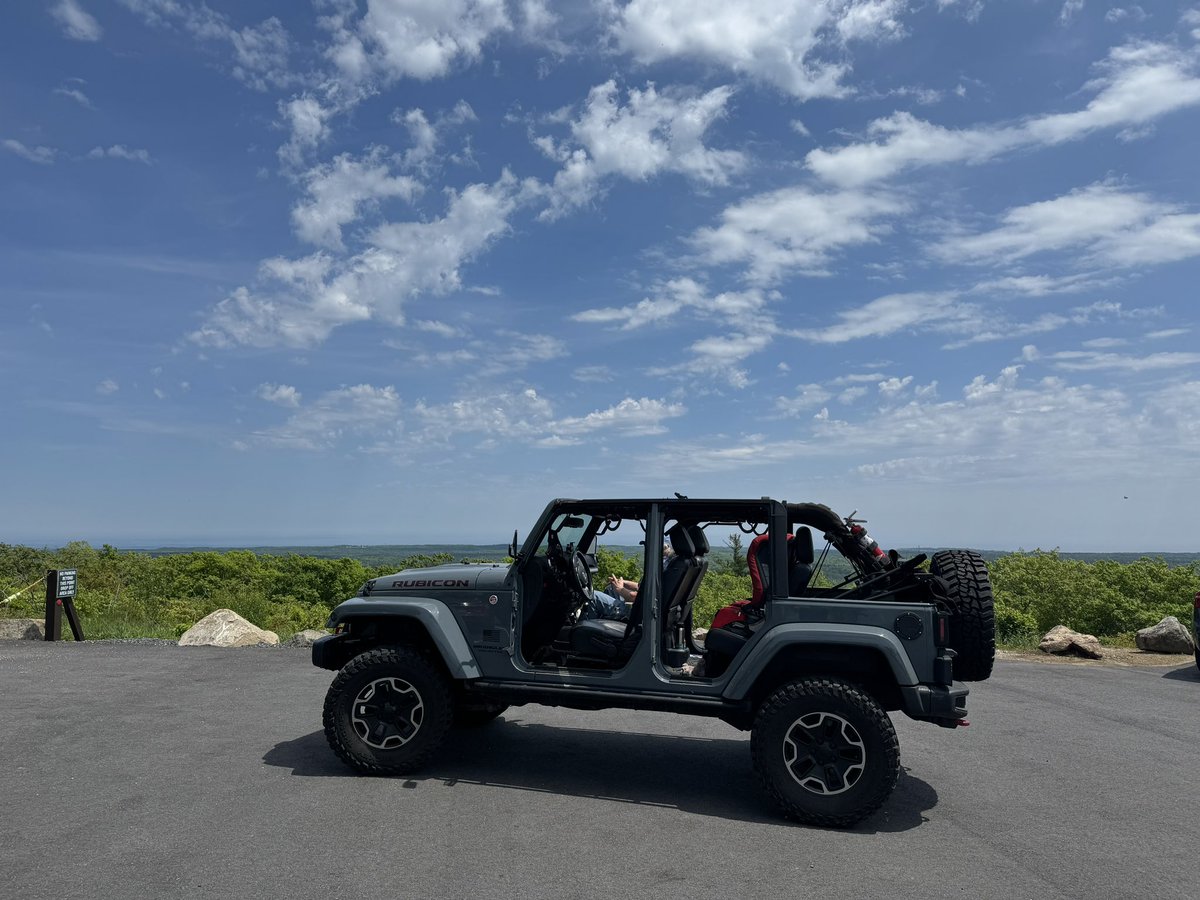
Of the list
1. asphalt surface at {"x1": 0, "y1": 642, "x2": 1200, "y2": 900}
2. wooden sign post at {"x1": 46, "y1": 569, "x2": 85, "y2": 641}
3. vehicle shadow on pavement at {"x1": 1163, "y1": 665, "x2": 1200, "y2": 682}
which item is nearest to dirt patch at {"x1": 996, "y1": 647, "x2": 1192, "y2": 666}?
vehicle shadow on pavement at {"x1": 1163, "y1": 665, "x2": 1200, "y2": 682}

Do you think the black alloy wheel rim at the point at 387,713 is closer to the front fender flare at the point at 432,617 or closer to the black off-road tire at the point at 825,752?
the front fender flare at the point at 432,617

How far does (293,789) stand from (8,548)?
78288 mm

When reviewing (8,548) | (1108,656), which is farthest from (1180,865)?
(8,548)

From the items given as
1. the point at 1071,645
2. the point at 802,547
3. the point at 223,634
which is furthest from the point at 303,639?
the point at 1071,645

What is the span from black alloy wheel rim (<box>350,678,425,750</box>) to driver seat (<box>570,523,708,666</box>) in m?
1.31

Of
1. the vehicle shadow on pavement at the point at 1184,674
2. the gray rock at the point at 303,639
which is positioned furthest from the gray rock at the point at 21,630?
the vehicle shadow on pavement at the point at 1184,674

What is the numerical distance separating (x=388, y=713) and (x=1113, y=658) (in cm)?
1338

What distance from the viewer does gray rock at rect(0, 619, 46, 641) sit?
15.0 meters

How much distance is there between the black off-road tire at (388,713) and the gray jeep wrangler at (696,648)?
0.01 metres

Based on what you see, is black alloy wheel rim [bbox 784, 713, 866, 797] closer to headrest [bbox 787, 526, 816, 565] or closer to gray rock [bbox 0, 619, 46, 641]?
headrest [bbox 787, 526, 816, 565]

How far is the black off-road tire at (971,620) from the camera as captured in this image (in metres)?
6.11

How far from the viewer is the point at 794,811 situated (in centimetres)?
576

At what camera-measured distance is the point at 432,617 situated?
6672mm

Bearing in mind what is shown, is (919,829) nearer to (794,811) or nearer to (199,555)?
(794,811)
